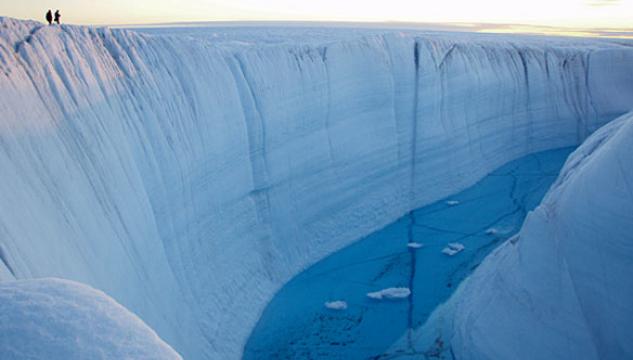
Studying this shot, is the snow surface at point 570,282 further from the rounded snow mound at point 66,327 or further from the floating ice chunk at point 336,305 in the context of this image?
the rounded snow mound at point 66,327

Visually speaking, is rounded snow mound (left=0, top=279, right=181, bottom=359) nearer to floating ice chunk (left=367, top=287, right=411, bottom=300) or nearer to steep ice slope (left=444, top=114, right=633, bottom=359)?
steep ice slope (left=444, top=114, right=633, bottom=359)

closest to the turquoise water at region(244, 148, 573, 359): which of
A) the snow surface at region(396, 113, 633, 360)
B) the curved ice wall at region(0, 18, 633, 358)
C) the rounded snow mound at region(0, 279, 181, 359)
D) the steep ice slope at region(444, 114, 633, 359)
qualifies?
the curved ice wall at region(0, 18, 633, 358)

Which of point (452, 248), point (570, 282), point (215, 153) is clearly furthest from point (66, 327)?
point (452, 248)

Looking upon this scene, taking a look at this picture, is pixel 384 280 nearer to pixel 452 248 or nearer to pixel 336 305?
pixel 336 305

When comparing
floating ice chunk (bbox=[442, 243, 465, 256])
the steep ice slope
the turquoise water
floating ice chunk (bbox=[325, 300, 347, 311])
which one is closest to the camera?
the steep ice slope

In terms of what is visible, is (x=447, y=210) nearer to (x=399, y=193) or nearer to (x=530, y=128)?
(x=399, y=193)

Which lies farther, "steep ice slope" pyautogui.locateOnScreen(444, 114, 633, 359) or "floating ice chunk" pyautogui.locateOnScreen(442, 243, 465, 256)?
"floating ice chunk" pyautogui.locateOnScreen(442, 243, 465, 256)

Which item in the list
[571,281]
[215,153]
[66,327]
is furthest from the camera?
[215,153]

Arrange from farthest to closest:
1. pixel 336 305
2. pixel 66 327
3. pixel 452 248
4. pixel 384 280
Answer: pixel 452 248
pixel 384 280
pixel 336 305
pixel 66 327
